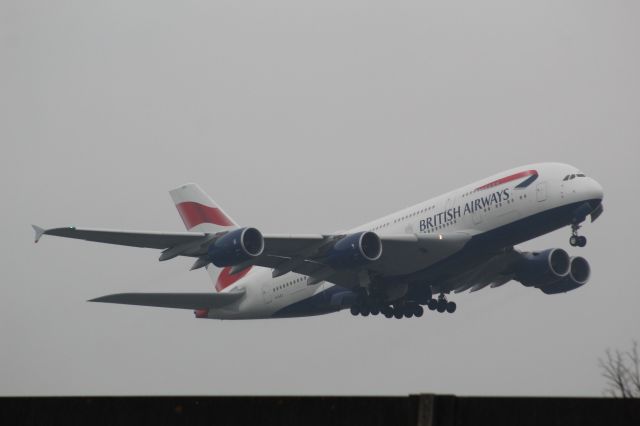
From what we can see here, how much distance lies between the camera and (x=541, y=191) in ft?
133

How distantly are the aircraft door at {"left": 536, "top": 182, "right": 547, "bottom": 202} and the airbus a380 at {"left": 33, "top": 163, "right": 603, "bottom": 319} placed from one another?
4 cm

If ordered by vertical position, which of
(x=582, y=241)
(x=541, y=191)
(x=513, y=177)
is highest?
(x=513, y=177)

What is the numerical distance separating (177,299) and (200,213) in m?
8.70

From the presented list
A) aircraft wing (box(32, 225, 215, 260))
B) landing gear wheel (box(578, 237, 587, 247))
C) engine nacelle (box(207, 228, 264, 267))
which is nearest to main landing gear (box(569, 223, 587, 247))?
landing gear wheel (box(578, 237, 587, 247))

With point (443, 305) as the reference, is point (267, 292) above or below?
below

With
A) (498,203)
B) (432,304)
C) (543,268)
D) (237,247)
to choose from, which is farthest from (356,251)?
(543,268)

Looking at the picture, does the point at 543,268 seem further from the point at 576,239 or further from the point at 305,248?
the point at 305,248

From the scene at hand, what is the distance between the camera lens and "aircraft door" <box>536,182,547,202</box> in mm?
40312

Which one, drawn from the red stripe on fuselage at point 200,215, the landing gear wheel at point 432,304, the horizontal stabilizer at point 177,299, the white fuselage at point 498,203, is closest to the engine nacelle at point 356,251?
the white fuselage at point 498,203

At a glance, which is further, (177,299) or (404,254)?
(177,299)

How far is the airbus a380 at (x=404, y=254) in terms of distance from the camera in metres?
40.5

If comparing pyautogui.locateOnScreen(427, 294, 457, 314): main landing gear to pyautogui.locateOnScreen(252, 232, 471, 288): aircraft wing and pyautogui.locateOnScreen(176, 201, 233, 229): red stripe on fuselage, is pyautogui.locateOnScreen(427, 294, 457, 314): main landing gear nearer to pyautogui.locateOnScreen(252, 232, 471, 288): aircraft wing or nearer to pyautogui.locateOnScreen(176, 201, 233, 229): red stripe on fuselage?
pyautogui.locateOnScreen(252, 232, 471, 288): aircraft wing

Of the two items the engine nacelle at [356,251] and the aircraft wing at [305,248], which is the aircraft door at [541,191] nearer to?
the aircraft wing at [305,248]
